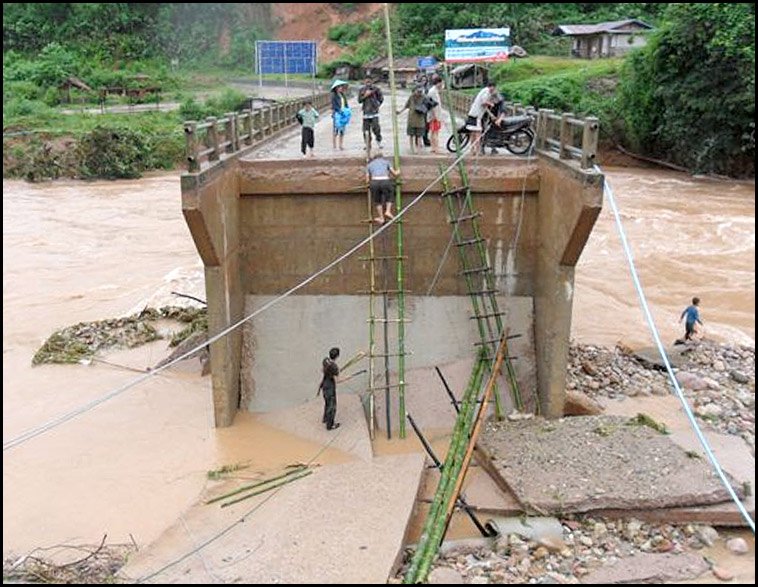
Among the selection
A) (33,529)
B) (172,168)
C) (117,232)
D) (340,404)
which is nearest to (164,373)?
(340,404)

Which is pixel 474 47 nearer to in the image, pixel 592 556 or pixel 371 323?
pixel 371 323

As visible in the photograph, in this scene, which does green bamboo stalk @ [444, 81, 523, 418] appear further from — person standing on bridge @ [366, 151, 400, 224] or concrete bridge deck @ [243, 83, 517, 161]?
person standing on bridge @ [366, 151, 400, 224]

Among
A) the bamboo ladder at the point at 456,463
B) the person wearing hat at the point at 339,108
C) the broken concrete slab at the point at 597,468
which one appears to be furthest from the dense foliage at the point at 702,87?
the broken concrete slab at the point at 597,468

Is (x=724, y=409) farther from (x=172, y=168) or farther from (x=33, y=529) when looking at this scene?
(x=172, y=168)

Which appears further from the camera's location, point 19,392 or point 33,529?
point 19,392

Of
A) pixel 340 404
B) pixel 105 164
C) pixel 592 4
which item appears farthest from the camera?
pixel 592 4

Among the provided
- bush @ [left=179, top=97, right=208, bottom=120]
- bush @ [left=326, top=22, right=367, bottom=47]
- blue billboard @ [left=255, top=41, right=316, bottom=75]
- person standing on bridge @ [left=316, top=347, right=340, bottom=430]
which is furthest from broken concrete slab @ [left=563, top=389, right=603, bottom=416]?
bush @ [left=326, top=22, right=367, bottom=47]

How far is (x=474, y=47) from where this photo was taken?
15.1 metres

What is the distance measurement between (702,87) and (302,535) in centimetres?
3177

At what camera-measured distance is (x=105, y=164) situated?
41938 mm

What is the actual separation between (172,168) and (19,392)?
108 ft

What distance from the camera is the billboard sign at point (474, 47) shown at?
15000mm

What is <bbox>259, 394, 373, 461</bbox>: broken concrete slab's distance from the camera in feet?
35.3

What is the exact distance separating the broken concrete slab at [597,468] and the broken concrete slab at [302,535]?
52.6 inches
